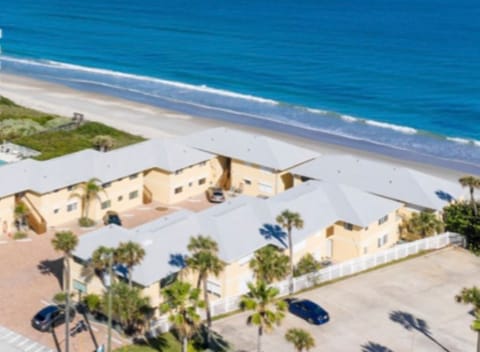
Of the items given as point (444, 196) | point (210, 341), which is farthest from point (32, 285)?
point (444, 196)

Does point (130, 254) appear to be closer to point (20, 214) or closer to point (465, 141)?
point (20, 214)

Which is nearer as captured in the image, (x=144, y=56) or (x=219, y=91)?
(x=219, y=91)

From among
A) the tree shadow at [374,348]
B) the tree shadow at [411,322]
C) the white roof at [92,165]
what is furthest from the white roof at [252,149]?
the tree shadow at [374,348]

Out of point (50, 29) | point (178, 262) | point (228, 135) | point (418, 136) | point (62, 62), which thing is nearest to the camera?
point (178, 262)

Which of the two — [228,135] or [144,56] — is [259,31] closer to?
[144,56]

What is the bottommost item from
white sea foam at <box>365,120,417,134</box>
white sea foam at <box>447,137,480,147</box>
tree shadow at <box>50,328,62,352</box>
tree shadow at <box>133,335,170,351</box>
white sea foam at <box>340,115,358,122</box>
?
white sea foam at <box>447,137,480,147</box>

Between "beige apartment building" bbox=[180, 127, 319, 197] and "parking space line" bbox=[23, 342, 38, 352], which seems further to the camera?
"beige apartment building" bbox=[180, 127, 319, 197]

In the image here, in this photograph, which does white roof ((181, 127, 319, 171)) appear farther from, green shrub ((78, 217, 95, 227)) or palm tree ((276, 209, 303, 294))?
palm tree ((276, 209, 303, 294))

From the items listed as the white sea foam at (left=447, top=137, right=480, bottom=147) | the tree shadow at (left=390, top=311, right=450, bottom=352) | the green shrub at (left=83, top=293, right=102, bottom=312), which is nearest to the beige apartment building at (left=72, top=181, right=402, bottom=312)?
the green shrub at (left=83, top=293, right=102, bottom=312)

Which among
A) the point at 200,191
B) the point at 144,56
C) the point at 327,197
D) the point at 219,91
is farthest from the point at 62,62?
the point at 327,197
